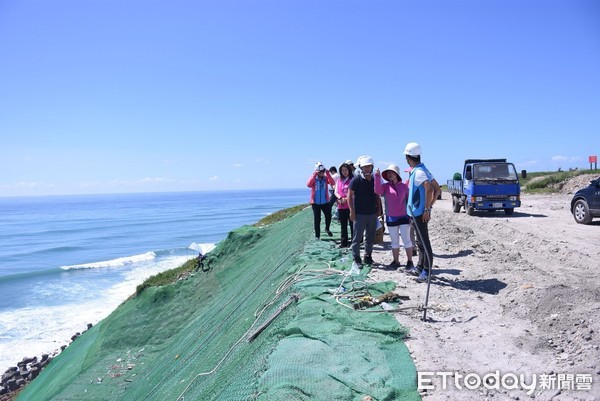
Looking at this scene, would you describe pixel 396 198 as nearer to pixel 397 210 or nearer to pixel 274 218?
pixel 397 210

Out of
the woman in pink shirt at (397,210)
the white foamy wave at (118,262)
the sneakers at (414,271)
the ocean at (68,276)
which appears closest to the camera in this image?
the sneakers at (414,271)

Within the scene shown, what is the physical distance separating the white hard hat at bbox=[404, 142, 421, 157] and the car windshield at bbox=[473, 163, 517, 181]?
10848 millimetres

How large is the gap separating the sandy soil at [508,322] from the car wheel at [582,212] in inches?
179

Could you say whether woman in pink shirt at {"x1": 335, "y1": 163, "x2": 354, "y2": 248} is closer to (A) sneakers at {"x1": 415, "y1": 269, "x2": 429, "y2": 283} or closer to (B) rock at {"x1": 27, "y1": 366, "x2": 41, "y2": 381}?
(A) sneakers at {"x1": 415, "y1": 269, "x2": 429, "y2": 283}

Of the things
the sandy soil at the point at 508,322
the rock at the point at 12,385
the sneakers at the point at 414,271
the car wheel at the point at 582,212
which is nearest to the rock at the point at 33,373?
the rock at the point at 12,385

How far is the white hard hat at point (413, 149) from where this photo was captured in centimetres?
602

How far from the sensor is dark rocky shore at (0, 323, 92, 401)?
36.8 feet

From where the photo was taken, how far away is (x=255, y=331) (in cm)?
514

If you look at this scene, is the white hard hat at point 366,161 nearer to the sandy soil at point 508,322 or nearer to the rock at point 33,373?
the sandy soil at point 508,322

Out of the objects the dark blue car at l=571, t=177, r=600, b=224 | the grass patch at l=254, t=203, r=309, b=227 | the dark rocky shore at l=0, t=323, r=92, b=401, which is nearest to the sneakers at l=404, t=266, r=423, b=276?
the dark blue car at l=571, t=177, r=600, b=224

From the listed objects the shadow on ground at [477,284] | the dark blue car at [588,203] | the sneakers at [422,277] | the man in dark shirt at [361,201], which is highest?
the man in dark shirt at [361,201]

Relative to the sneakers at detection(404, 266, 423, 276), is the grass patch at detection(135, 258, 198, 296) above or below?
below

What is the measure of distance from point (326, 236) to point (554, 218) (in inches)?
361

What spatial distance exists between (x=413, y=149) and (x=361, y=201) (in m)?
1.36
